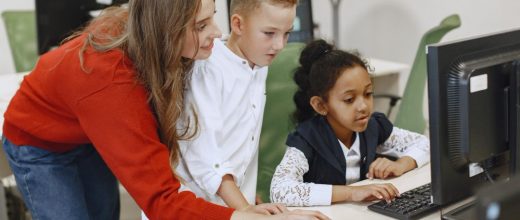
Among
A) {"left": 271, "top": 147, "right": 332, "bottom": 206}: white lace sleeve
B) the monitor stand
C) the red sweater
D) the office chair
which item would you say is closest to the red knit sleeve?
the red sweater

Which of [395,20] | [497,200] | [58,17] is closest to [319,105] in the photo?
[497,200]

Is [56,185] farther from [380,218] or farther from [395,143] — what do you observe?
[395,143]

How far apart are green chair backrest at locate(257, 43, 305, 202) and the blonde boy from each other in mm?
177

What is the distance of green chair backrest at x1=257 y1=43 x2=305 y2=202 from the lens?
1.78 metres

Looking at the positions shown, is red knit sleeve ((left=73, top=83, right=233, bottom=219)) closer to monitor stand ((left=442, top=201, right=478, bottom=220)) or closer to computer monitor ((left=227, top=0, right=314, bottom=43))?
monitor stand ((left=442, top=201, right=478, bottom=220))

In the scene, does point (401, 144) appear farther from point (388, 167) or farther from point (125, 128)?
point (125, 128)

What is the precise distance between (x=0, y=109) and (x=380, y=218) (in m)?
1.54

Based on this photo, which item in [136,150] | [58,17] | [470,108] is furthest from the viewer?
[58,17]

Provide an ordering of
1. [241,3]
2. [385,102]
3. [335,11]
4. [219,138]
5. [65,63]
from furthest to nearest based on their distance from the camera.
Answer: [335,11] < [385,102] < [241,3] < [219,138] < [65,63]

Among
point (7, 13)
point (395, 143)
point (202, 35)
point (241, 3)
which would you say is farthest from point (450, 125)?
point (7, 13)

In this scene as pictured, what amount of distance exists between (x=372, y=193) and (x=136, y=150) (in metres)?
0.50

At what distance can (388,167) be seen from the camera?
4.83 ft

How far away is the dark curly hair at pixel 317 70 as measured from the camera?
5.20 feet

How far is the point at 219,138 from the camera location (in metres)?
1.43
